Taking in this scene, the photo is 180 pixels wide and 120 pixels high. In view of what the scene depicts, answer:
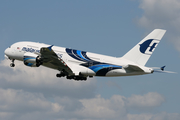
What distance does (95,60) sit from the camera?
195 ft

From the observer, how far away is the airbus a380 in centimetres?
5809

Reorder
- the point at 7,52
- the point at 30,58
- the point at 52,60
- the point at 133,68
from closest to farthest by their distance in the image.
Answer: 1. the point at 133,68
2. the point at 30,58
3. the point at 52,60
4. the point at 7,52

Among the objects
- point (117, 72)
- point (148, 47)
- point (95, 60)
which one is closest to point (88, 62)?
point (95, 60)

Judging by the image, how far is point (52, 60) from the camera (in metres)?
60.6

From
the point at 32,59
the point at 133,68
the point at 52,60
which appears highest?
the point at 52,60

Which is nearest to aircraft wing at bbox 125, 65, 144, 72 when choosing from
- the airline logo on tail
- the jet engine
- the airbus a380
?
the airbus a380

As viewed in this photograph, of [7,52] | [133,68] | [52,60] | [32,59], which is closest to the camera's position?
[133,68]

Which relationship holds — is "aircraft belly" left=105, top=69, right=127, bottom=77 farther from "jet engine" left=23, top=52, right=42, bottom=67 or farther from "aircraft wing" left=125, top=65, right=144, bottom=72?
"jet engine" left=23, top=52, right=42, bottom=67

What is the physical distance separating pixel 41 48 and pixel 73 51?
639 centimetres

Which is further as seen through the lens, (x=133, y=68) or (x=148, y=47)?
(x=148, y=47)

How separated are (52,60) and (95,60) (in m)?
7.43

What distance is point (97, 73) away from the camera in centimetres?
5962

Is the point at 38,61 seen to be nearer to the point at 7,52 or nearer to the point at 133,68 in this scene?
the point at 7,52

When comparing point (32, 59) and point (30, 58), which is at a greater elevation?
point (30, 58)
